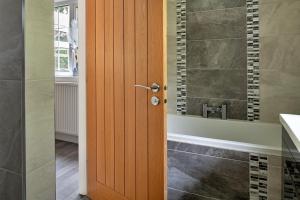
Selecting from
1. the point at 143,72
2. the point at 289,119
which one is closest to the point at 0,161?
the point at 143,72

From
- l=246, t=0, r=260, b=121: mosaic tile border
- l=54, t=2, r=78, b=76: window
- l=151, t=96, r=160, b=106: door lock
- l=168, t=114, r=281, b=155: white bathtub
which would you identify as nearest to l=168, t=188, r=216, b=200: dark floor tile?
l=168, t=114, r=281, b=155: white bathtub

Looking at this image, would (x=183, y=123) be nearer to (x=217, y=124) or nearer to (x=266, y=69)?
(x=217, y=124)

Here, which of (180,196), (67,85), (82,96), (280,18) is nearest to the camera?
(180,196)

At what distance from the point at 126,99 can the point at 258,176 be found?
104cm

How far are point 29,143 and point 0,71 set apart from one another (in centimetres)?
31

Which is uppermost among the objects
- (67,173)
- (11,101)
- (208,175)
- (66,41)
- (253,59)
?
(66,41)

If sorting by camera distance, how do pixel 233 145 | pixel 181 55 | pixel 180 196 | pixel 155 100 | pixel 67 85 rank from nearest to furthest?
1. pixel 155 100
2. pixel 233 145
3. pixel 180 196
4. pixel 181 55
5. pixel 67 85

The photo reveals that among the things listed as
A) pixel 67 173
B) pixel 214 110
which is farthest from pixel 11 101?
pixel 214 110

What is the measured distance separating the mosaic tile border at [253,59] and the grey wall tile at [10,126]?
2.29 metres

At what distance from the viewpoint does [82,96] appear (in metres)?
2.31

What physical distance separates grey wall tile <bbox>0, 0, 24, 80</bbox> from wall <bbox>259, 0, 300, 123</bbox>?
2.31 meters

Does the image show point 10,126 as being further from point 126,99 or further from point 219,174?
point 219,174

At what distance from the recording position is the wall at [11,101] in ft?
3.20

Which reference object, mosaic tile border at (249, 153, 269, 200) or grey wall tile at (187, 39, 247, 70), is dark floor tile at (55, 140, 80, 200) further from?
grey wall tile at (187, 39, 247, 70)
